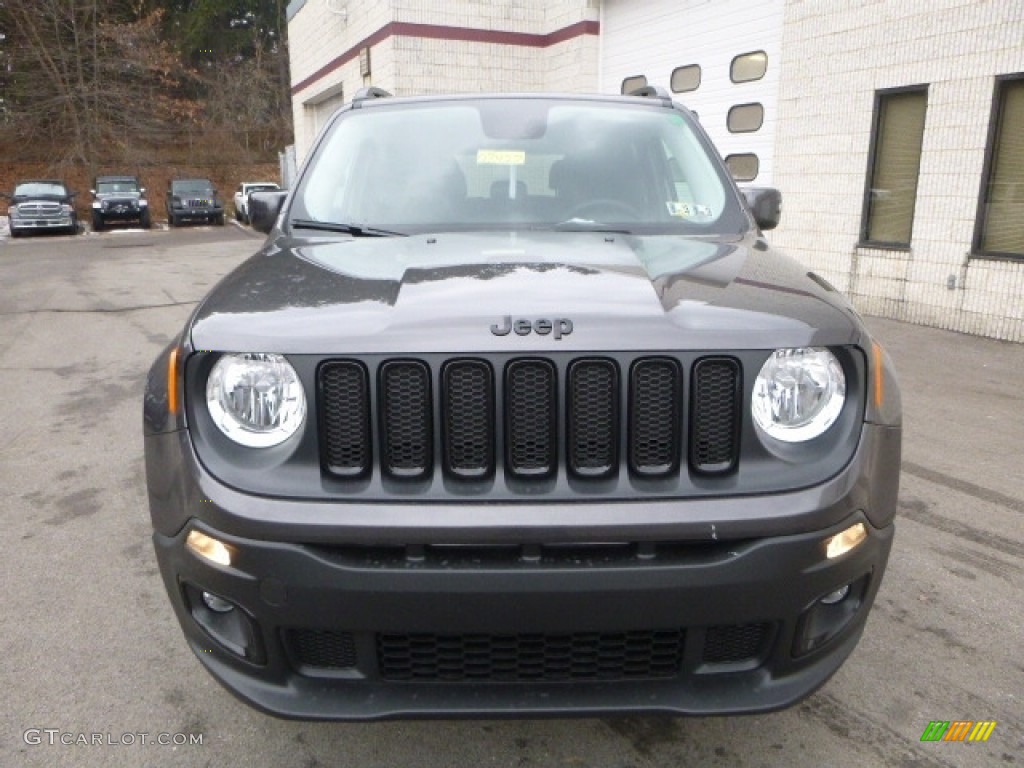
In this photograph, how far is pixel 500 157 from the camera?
3148mm

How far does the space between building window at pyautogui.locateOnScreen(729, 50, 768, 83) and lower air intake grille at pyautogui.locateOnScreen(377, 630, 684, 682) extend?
10448 millimetres

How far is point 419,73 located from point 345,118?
13.0 metres

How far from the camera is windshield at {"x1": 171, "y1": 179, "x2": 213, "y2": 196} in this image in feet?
91.6

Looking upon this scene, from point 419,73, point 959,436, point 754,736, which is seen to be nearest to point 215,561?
point 754,736

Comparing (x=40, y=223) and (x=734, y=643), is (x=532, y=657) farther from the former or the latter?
(x=40, y=223)

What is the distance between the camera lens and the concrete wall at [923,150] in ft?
25.8

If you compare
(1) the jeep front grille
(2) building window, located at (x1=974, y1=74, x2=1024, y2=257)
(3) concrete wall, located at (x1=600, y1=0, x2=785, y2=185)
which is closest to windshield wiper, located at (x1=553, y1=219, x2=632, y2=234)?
(2) building window, located at (x1=974, y1=74, x2=1024, y2=257)

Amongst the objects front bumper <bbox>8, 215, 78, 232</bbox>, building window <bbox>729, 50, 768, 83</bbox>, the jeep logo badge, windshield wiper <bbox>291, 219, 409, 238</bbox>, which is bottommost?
front bumper <bbox>8, 215, 78, 232</bbox>

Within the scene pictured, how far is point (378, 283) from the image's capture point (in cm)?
208

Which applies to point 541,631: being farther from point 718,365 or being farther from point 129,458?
point 129,458

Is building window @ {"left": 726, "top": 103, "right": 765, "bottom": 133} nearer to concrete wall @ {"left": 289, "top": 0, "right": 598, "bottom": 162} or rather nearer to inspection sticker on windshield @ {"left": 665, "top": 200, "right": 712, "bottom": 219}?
concrete wall @ {"left": 289, "top": 0, "right": 598, "bottom": 162}

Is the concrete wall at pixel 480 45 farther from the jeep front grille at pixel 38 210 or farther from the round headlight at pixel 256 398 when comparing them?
the round headlight at pixel 256 398

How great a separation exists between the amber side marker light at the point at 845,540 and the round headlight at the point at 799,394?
226mm

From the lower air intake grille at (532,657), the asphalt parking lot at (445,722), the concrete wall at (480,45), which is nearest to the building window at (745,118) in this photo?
the concrete wall at (480,45)
